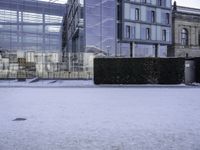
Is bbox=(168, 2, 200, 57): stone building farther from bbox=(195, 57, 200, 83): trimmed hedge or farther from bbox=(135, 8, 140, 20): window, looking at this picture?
bbox=(195, 57, 200, 83): trimmed hedge

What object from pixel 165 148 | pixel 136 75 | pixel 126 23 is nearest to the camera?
pixel 165 148

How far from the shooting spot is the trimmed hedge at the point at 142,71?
917 inches

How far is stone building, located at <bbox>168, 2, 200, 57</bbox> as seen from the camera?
2463 inches

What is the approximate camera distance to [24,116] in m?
9.73

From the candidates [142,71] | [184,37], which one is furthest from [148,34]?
[142,71]

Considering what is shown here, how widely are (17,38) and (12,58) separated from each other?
2320cm

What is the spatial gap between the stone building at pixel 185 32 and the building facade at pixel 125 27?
4.86 meters

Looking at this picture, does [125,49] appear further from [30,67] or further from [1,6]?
[1,6]

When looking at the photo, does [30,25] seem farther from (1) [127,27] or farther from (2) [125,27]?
(2) [125,27]

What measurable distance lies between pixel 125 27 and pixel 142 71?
2924 cm

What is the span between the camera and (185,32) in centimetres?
6531

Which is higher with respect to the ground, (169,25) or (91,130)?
(169,25)

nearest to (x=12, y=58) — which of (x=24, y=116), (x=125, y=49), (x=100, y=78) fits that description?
(x=125, y=49)

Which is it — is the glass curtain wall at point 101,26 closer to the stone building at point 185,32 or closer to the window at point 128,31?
the window at point 128,31
